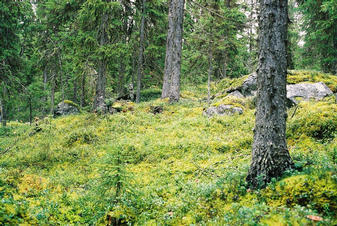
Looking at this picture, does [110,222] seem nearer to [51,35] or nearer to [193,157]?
[193,157]

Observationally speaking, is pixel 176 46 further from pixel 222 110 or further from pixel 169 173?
pixel 169 173

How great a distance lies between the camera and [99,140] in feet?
32.6

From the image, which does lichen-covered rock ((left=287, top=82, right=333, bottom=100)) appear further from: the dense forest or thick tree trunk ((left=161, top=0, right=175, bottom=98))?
thick tree trunk ((left=161, top=0, right=175, bottom=98))

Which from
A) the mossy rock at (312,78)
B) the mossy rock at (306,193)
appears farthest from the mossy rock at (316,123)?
the mossy rock at (312,78)

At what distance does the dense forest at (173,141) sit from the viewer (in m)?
3.99

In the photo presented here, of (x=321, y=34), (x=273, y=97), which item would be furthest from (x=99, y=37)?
(x=321, y=34)

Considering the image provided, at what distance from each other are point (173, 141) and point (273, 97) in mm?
4888

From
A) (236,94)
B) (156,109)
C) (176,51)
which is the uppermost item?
(176,51)

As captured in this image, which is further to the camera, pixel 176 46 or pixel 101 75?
pixel 176 46

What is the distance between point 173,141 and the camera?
853 centimetres

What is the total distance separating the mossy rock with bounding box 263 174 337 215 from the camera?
3.24m

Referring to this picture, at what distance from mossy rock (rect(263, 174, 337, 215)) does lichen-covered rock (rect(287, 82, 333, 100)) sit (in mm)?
6833

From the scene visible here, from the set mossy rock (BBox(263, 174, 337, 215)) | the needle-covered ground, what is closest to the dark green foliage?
the needle-covered ground

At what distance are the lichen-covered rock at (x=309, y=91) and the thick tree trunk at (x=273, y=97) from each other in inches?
245
